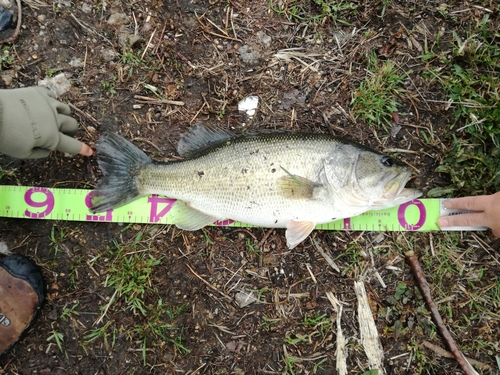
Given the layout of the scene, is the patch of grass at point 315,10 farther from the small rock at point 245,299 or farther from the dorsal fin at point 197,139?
the small rock at point 245,299

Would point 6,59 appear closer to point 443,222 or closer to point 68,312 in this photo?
point 68,312

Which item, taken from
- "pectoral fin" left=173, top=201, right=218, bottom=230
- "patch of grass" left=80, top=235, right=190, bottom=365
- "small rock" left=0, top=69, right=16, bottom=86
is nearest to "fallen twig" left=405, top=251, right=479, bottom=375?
"pectoral fin" left=173, top=201, right=218, bottom=230

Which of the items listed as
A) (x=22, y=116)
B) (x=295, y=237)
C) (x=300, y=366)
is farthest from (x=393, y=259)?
(x=22, y=116)

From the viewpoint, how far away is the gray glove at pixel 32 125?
312 cm

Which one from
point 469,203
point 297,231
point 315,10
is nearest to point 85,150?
point 297,231

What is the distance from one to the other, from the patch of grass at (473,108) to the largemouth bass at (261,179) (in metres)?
0.73

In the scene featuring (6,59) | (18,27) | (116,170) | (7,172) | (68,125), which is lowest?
(7,172)

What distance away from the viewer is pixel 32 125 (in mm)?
3203

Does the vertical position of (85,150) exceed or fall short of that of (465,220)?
it exceeds it

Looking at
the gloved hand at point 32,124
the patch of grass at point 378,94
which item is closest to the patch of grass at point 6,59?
the gloved hand at point 32,124

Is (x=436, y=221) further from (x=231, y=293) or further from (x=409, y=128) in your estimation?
(x=231, y=293)

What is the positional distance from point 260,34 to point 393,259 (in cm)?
270

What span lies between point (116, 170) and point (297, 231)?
5.94ft

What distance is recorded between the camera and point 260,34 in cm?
405
